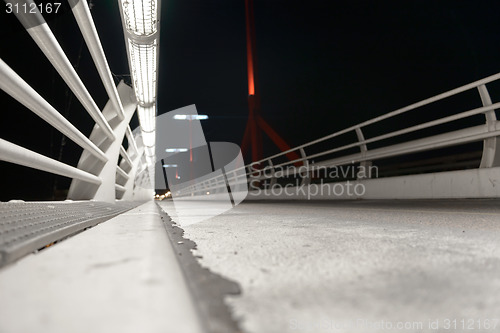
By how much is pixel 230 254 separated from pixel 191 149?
33411 mm

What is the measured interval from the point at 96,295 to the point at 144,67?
486 cm

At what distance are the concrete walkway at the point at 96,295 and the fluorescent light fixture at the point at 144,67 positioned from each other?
13.1 feet

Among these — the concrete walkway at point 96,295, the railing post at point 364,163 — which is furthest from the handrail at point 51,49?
the railing post at point 364,163

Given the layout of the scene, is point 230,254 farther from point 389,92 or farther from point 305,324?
point 389,92

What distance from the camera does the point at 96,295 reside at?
1.86 ft

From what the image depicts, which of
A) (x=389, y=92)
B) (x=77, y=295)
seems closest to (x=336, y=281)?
(x=77, y=295)

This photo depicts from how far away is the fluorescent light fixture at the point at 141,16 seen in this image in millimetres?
3588

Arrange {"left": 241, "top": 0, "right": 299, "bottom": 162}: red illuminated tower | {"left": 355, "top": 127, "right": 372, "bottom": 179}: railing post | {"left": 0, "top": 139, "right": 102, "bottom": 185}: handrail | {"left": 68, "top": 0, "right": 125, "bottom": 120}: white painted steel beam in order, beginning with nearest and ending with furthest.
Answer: {"left": 0, "top": 139, "right": 102, "bottom": 185}: handrail → {"left": 68, "top": 0, "right": 125, "bottom": 120}: white painted steel beam → {"left": 355, "top": 127, "right": 372, "bottom": 179}: railing post → {"left": 241, "top": 0, "right": 299, "bottom": 162}: red illuminated tower

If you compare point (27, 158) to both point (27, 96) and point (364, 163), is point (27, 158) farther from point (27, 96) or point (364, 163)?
point (364, 163)

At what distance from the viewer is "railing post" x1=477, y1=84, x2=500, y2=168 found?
3.61 meters
